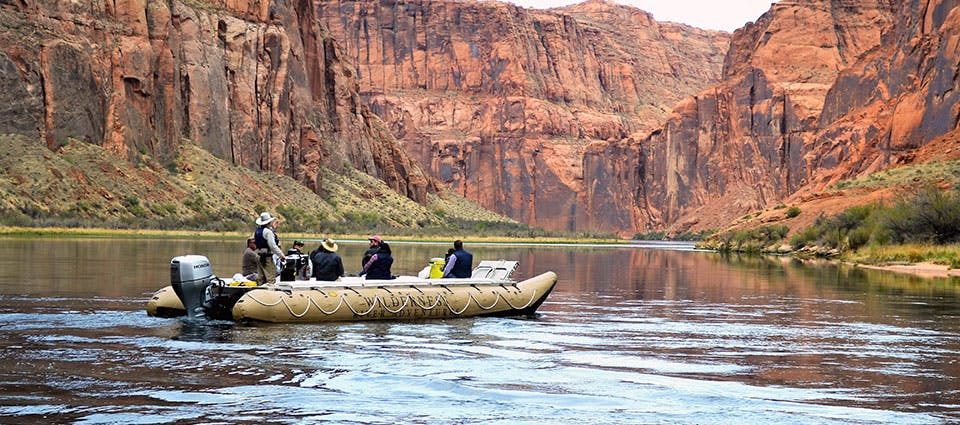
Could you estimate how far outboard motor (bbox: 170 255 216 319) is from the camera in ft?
83.1

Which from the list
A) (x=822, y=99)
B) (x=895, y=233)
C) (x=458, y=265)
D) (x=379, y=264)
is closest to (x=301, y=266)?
(x=379, y=264)

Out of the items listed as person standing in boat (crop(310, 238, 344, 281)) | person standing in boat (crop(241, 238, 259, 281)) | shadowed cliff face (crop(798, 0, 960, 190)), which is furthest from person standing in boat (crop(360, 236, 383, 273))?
shadowed cliff face (crop(798, 0, 960, 190))

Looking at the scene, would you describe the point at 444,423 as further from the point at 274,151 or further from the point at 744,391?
the point at 274,151

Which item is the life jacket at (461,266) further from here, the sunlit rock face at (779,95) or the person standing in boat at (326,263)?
the sunlit rock face at (779,95)

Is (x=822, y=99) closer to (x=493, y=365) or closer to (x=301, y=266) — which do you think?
(x=301, y=266)

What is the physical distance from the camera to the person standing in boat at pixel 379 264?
28.0 meters

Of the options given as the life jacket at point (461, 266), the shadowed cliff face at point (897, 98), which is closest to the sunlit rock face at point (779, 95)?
the shadowed cliff face at point (897, 98)

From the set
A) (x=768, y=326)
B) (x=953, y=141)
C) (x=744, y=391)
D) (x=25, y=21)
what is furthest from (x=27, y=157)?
(x=744, y=391)

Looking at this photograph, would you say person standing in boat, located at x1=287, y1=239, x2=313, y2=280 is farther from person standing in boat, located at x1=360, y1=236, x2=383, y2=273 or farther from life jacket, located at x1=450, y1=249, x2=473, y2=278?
life jacket, located at x1=450, y1=249, x2=473, y2=278

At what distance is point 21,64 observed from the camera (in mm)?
Result: 97562

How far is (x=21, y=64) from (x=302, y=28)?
5183cm

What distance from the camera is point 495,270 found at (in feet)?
100

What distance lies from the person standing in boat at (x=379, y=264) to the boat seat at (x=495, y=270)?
2991 mm

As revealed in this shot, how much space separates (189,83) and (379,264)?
9630 cm
